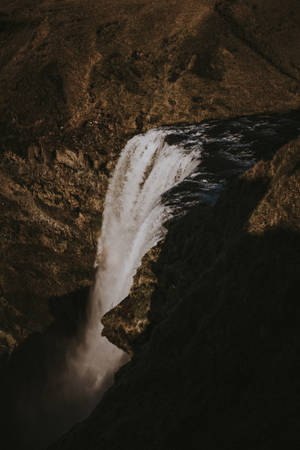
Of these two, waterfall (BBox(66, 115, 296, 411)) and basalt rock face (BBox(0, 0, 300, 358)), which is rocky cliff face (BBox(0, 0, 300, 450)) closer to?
basalt rock face (BBox(0, 0, 300, 358))

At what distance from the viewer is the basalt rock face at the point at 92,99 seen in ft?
70.0

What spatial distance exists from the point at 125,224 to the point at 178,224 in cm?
921

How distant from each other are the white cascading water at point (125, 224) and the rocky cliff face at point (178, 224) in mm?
1642

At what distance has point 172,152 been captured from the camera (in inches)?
558

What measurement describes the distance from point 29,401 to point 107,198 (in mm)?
9881

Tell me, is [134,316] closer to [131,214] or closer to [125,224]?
[131,214]

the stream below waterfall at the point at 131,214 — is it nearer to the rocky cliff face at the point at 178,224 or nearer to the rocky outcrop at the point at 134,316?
the rocky outcrop at the point at 134,316

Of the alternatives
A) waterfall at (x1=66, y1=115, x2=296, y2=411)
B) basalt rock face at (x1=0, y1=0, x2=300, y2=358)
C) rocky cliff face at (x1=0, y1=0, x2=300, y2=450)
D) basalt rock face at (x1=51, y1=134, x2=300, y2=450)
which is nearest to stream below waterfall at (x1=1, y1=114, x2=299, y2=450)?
waterfall at (x1=66, y1=115, x2=296, y2=411)

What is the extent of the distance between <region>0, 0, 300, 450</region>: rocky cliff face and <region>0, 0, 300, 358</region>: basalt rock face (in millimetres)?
84

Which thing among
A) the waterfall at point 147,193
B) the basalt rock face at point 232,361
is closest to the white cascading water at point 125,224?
the waterfall at point 147,193

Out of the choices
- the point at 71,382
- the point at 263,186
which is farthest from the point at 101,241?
the point at 263,186

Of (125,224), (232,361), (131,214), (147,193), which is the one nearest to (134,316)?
(232,361)

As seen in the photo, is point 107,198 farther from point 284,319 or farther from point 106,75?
point 284,319

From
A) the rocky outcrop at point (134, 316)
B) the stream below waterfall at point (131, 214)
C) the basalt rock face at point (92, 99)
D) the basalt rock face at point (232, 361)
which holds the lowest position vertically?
the basalt rock face at point (232, 361)
